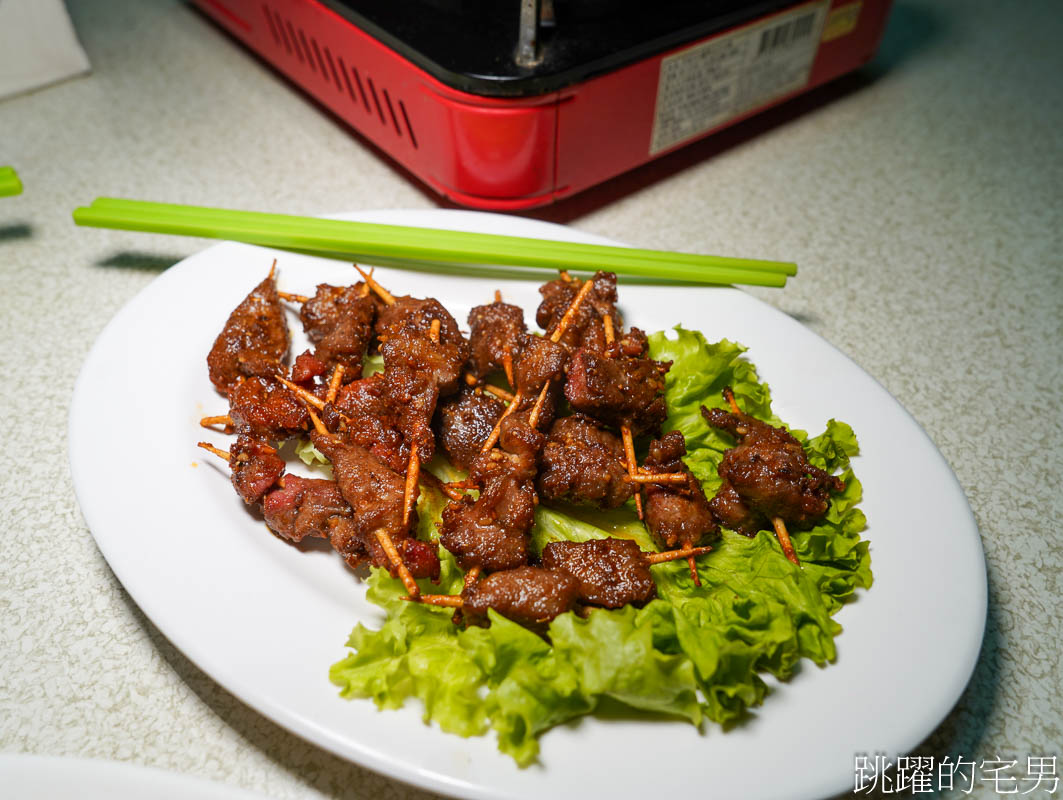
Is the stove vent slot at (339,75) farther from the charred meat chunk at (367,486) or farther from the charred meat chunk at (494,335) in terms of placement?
the charred meat chunk at (367,486)

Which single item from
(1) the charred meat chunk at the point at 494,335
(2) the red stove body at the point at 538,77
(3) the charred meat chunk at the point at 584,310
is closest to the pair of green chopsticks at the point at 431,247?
(3) the charred meat chunk at the point at 584,310

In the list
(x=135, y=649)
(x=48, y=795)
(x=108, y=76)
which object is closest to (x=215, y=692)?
(x=135, y=649)

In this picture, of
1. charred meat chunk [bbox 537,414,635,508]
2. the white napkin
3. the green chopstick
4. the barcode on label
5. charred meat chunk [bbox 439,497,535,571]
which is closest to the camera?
charred meat chunk [bbox 439,497,535,571]

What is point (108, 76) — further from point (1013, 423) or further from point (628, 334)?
point (1013, 423)

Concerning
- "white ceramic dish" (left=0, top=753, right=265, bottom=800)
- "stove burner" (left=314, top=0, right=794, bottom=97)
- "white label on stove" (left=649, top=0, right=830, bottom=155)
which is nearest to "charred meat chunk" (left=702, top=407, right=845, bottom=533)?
"white ceramic dish" (left=0, top=753, right=265, bottom=800)

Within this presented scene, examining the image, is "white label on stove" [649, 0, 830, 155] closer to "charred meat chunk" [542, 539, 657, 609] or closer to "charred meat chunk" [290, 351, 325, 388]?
"charred meat chunk" [290, 351, 325, 388]

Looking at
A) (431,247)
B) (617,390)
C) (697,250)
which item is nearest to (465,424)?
(617,390)

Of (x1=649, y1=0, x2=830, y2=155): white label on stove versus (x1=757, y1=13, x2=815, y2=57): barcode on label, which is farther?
(x1=757, y1=13, x2=815, y2=57): barcode on label
